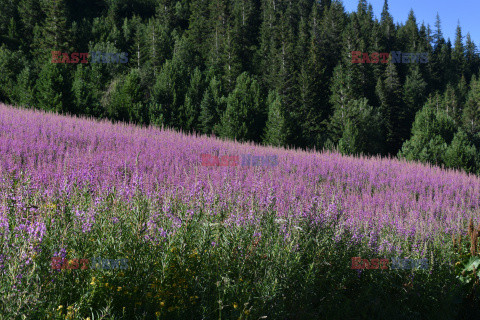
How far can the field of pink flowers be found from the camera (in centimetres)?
243

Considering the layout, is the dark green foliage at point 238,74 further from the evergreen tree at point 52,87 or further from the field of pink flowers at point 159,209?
the field of pink flowers at point 159,209

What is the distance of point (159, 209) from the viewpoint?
3.74 m

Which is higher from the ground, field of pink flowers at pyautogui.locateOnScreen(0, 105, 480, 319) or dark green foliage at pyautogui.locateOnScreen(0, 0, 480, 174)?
dark green foliage at pyautogui.locateOnScreen(0, 0, 480, 174)

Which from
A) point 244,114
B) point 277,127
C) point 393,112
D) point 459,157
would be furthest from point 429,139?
point 393,112

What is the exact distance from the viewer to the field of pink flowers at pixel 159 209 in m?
2.43

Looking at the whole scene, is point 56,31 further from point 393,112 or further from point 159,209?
point 393,112

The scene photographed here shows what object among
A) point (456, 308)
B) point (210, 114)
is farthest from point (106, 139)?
point (210, 114)

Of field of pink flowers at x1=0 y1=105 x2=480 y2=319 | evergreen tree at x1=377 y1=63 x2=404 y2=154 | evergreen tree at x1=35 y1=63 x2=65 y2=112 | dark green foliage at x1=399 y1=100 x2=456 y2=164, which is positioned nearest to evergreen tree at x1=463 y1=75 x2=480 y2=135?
evergreen tree at x1=377 y1=63 x2=404 y2=154

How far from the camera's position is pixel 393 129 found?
164 feet

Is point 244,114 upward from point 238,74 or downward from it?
downward

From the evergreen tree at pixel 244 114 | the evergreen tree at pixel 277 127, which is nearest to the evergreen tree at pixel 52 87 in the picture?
the evergreen tree at pixel 244 114

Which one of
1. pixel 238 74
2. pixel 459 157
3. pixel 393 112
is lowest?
pixel 459 157

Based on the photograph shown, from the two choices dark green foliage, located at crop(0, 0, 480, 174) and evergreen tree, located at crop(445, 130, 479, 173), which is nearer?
evergreen tree, located at crop(445, 130, 479, 173)

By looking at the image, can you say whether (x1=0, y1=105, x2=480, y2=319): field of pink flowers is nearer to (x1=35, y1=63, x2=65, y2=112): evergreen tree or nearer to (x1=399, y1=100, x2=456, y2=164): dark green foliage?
(x1=35, y1=63, x2=65, y2=112): evergreen tree
